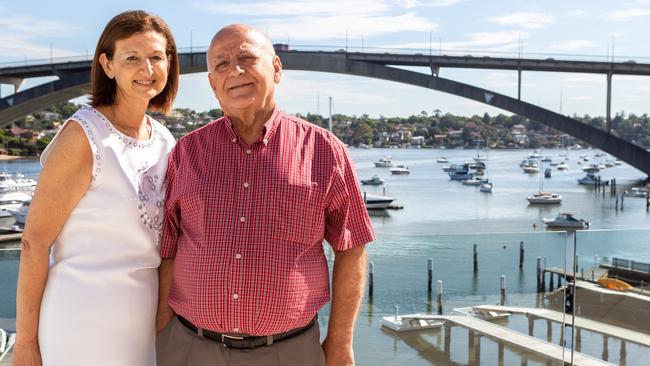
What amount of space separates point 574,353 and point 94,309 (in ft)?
Result: 4.90

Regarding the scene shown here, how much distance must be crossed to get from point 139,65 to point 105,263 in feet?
1.25

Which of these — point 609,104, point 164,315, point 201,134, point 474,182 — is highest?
point 609,104

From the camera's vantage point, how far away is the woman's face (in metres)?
1.41

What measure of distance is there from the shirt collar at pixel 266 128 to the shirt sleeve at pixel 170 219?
14 cm

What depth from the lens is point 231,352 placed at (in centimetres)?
138

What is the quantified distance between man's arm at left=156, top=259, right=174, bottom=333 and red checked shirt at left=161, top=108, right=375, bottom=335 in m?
0.07

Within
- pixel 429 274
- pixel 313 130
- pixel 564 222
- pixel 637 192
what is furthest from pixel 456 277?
A: pixel 637 192

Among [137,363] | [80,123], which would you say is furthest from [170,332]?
[80,123]

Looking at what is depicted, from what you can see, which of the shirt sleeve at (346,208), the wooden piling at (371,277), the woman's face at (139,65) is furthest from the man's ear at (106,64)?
the wooden piling at (371,277)

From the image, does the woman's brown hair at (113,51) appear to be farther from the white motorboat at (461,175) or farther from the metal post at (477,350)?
the white motorboat at (461,175)

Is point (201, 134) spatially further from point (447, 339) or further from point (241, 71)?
point (447, 339)

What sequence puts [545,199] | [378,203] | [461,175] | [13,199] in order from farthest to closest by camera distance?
[461,175], [545,199], [378,203], [13,199]

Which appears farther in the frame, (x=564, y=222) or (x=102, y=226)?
(x=564, y=222)

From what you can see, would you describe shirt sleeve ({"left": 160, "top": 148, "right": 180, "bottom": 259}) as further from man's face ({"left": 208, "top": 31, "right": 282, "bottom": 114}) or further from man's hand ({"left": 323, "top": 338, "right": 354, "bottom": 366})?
man's hand ({"left": 323, "top": 338, "right": 354, "bottom": 366})
